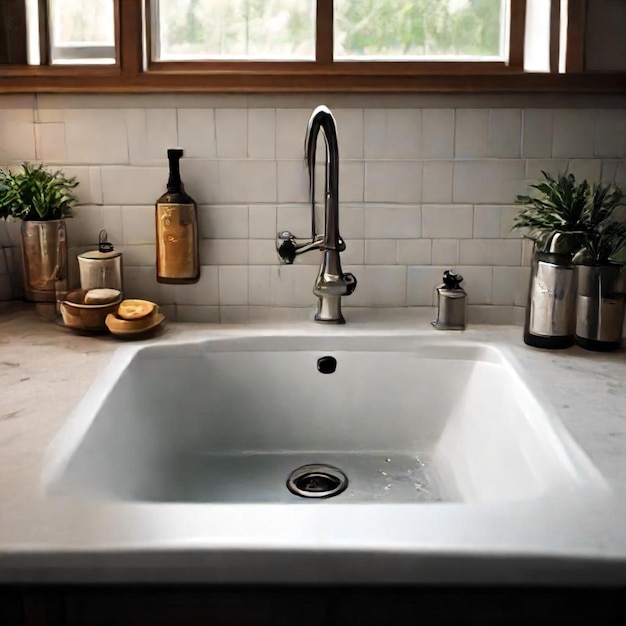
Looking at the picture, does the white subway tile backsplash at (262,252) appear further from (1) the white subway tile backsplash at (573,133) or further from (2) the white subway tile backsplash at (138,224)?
(1) the white subway tile backsplash at (573,133)

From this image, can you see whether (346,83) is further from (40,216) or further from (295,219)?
(40,216)

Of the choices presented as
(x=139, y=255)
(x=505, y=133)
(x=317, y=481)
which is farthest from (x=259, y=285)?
(x=505, y=133)

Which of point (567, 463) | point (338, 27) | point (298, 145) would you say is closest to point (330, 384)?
point (298, 145)

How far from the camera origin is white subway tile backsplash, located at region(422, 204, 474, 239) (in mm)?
1634

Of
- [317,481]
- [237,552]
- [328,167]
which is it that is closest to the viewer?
[237,552]

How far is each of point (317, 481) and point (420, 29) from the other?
0.96 m

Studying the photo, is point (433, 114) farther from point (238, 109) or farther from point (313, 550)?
point (313, 550)

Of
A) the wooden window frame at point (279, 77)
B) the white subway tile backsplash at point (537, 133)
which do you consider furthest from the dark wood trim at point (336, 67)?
the white subway tile backsplash at point (537, 133)

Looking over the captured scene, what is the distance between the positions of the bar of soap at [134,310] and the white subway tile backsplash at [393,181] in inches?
19.6

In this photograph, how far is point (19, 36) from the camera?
5.36ft

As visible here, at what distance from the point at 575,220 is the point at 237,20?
0.82 meters

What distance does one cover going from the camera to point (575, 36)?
1577 millimetres

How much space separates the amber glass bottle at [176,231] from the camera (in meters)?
1.58

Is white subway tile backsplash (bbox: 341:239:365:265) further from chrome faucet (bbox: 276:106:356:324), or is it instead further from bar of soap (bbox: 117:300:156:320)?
bar of soap (bbox: 117:300:156:320)
